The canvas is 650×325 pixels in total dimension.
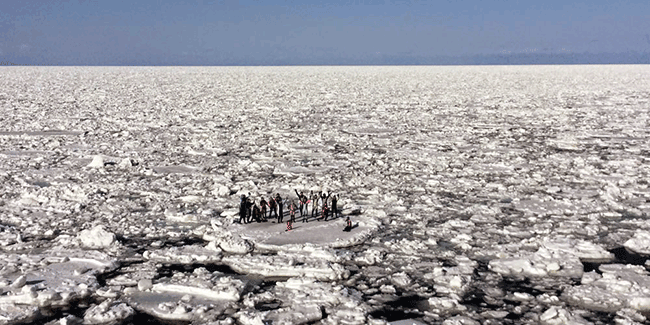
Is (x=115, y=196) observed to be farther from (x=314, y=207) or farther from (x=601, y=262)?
(x=601, y=262)

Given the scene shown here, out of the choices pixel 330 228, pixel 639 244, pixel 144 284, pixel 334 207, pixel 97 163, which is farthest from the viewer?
pixel 97 163

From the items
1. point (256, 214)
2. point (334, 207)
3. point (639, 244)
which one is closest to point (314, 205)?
point (334, 207)

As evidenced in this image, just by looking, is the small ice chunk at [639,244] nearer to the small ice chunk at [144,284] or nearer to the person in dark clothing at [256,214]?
the person in dark clothing at [256,214]

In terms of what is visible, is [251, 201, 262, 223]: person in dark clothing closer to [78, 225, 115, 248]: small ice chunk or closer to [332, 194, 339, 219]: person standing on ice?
[332, 194, 339, 219]: person standing on ice

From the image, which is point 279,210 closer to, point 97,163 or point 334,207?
point 334,207

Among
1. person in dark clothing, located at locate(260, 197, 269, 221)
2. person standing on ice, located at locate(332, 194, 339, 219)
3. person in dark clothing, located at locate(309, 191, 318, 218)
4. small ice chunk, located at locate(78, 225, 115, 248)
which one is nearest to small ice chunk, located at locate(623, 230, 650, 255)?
person standing on ice, located at locate(332, 194, 339, 219)

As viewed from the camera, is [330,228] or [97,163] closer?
[330,228]

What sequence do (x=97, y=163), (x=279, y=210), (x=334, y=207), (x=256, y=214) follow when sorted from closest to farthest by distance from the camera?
1. (x=279, y=210)
2. (x=256, y=214)
3. (x=334, y=207)
4. (x=97, y=163)

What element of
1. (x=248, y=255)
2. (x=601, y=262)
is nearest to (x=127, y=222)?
(x=248, y=255)

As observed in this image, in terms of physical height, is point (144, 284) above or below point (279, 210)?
below
